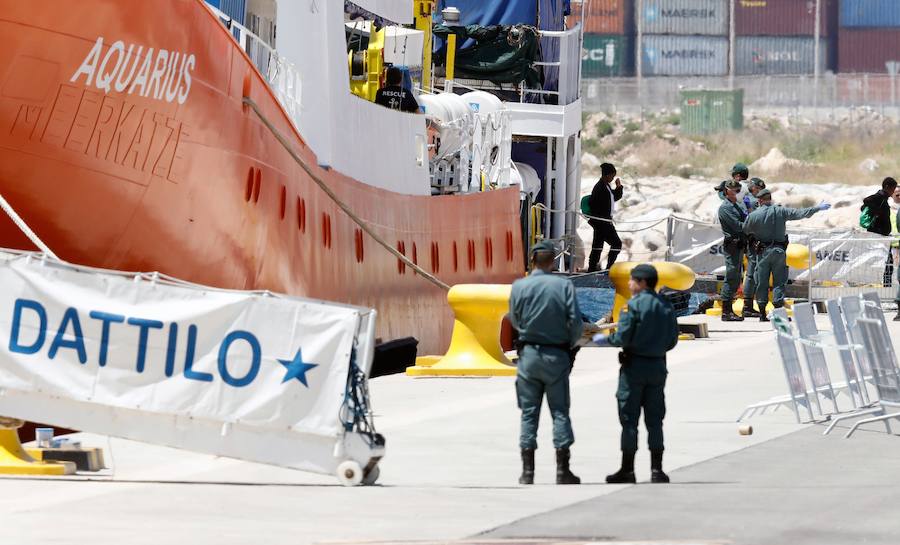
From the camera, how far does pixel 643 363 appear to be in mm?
9688

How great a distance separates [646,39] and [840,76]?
17065 mm

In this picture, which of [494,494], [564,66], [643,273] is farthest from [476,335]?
[564,66]

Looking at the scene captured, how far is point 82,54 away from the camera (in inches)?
513

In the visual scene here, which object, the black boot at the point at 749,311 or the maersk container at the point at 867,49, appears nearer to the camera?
the black boot at the point at 749,311

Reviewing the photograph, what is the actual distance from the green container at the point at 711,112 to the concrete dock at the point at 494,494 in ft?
234

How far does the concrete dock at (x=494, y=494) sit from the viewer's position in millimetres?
7805

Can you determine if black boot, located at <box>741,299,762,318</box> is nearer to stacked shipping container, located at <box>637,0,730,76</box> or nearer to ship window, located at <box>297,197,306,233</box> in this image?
ship window, located at <box>297,197,306,233</box>

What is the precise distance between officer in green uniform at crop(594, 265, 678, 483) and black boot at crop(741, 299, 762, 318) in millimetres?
14522

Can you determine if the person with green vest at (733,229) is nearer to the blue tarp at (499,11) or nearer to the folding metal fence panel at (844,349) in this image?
the folding metal fence panel at (844,349)

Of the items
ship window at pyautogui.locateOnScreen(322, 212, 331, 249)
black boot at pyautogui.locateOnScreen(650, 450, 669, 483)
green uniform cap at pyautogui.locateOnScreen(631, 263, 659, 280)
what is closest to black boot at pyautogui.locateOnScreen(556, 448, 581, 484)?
black boot at pyautogui.locateOnScreen(650, 450, 669, 483)

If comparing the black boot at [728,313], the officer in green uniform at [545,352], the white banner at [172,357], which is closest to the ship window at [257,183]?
the white banner at [172,357]

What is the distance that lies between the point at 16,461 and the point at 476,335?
7448 millimetres

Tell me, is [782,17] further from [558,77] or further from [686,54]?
[558,77]

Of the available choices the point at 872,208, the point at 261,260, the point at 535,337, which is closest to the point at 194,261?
the point at 261,260
